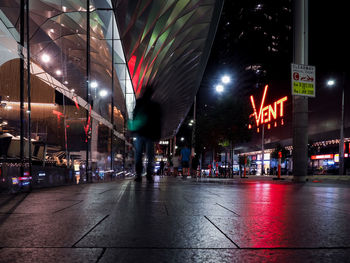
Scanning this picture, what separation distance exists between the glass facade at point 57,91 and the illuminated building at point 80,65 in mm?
21

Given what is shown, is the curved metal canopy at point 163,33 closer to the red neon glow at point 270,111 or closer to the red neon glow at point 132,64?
the red neon glow at point 132,64

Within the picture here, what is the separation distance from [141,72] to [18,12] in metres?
11.6

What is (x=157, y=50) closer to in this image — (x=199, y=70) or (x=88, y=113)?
(x=88, y=113)

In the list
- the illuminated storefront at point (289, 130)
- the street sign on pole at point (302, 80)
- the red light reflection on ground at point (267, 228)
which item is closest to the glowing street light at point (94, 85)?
the street sign on pole at point (302, 80)

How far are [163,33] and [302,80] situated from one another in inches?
239

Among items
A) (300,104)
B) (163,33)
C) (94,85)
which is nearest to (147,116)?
(94,85)

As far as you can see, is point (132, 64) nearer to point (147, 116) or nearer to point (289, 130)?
point (147, 116)

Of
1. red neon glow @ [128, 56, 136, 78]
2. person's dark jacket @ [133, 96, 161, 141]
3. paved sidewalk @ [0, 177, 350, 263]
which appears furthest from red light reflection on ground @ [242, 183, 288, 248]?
red neon glow @ [128, 56, 136, 78]

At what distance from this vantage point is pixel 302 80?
11.8 m

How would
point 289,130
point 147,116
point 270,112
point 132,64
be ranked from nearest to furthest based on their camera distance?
point 147,116 → point 132,64 → point 289,130 → point 270,112

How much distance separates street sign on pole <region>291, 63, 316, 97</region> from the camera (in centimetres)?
1159

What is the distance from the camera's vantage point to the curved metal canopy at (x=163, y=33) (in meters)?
12.5

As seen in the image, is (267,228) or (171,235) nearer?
(171,235)

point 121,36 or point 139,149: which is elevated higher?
point 121,36
